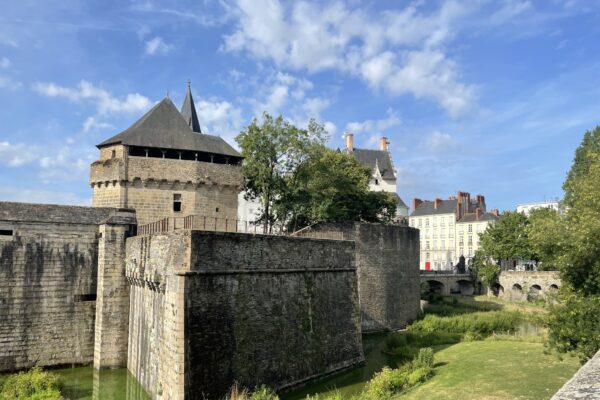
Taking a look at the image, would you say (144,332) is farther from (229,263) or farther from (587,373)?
(587,373)

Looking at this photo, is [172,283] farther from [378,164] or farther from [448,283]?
[378,164]

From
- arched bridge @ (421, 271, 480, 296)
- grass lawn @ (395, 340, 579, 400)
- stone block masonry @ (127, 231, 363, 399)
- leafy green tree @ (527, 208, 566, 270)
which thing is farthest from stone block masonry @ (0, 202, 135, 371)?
arched bridge @ (421, 271, 480, 296)

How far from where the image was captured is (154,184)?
75.6ft

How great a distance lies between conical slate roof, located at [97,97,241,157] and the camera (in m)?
23.3

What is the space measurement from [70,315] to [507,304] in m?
33.4

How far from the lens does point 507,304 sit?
128 feet

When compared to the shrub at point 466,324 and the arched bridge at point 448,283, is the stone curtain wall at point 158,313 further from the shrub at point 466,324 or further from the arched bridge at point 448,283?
the arched bridge at point 448,283

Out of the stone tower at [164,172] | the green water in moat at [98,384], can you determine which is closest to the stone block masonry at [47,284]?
the green water in moat at [98,384]

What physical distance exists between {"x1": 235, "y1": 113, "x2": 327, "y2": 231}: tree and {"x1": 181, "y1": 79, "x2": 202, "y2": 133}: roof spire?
334 inches

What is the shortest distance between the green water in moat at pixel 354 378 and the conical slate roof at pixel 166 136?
1198 cm

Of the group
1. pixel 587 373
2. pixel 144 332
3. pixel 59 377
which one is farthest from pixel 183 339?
pixel 587 373

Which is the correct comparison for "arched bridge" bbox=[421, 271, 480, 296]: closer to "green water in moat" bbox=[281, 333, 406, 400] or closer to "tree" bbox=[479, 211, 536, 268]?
"tree" bbox=[479, 211, 536, 268]

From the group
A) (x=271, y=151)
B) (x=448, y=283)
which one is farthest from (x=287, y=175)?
(x=448, y=283)

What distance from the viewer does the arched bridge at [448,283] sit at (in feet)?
152
